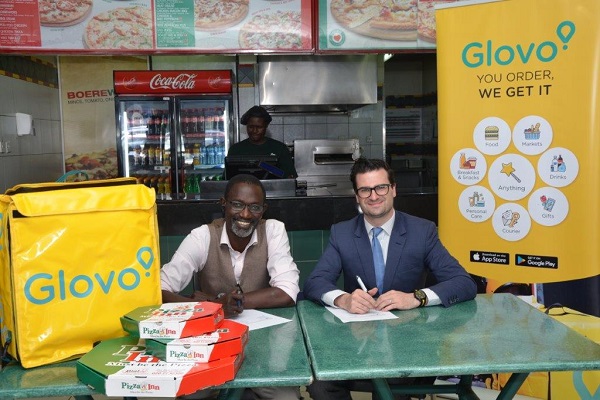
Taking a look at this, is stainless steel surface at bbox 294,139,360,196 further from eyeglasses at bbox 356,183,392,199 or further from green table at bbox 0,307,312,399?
green table at bbox 0,307,312,399

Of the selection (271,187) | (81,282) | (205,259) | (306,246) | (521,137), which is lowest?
(306,246)

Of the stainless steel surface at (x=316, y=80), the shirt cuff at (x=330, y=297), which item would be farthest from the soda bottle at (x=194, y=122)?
the shirt cuff at (x=330, y=297)

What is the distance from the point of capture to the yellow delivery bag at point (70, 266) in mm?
1736

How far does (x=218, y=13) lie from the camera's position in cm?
446

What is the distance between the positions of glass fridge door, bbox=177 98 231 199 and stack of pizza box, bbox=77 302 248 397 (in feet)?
16.3

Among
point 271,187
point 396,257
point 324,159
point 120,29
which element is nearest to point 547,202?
point 396,257

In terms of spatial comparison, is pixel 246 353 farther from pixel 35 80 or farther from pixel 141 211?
pixel 35 80

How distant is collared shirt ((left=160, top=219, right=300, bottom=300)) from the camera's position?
261 cm

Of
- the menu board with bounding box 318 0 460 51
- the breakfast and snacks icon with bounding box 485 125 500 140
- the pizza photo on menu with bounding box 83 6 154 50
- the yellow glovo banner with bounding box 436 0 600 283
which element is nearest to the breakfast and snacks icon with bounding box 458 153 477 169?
the yellow glovo banner with bounding box 436 0 600 283

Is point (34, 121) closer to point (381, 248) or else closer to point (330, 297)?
point (381, 248)

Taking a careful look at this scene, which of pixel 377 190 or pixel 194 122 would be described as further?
pixel 194 122

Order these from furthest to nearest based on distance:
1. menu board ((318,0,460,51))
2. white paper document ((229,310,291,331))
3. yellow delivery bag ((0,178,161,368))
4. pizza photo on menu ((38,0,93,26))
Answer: menu board ((318,0,460,51)), pizza photo on menu ((38,0,93,26)), white paper document ((229,310,291,331)), yellow delivery bag ((0,178,161,368))

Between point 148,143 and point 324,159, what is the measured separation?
206 cm

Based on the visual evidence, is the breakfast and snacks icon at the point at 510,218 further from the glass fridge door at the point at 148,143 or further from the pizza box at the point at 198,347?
the glass fridge door at the point at 148,143
